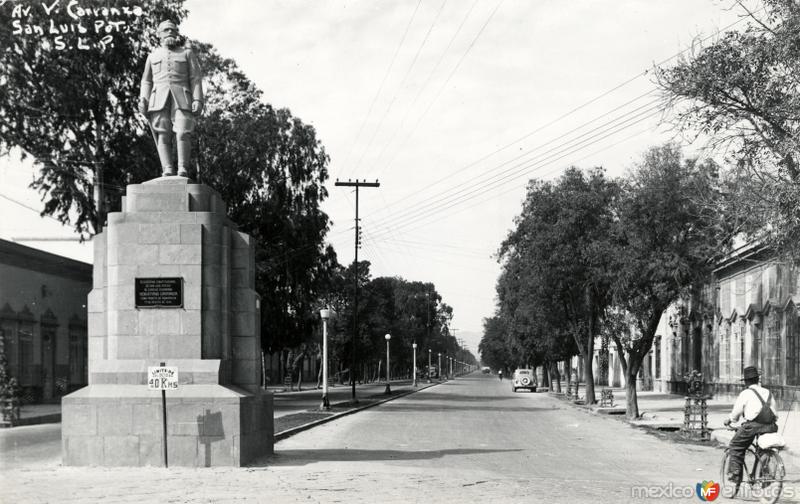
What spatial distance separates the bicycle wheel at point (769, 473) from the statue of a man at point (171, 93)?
967 centimetres

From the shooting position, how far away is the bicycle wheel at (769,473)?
32.8 ft

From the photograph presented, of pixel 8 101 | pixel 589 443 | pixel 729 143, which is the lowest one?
pixel 589 443

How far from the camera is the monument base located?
12914mm

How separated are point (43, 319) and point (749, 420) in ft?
101

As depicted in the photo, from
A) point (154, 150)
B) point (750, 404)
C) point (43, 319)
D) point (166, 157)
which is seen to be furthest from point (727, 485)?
point (43, 319)

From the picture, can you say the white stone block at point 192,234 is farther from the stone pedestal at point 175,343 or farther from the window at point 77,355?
the window at point 77,355

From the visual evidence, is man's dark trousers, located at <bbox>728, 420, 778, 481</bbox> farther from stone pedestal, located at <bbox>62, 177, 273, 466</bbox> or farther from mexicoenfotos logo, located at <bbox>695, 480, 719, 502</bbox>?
stone pedestal, located at <bbox>62, 177, 273, 466</bbox>

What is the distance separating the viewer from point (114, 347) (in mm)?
13703

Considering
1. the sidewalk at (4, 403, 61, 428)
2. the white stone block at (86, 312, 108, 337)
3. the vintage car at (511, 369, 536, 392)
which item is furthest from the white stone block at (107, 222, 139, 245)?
the vintage car at (511, 369, 536, 392)

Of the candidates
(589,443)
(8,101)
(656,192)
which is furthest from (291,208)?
(589,443)

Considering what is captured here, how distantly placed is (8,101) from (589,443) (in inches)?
748

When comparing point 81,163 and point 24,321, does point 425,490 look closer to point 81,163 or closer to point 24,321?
point 81,163

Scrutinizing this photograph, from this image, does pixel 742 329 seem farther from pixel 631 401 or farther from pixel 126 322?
pixel 126 322

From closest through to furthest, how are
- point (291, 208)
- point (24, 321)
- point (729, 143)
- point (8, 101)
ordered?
point (729, 143) < point (8, 101) < point (24, 321) < point (291, 208)
